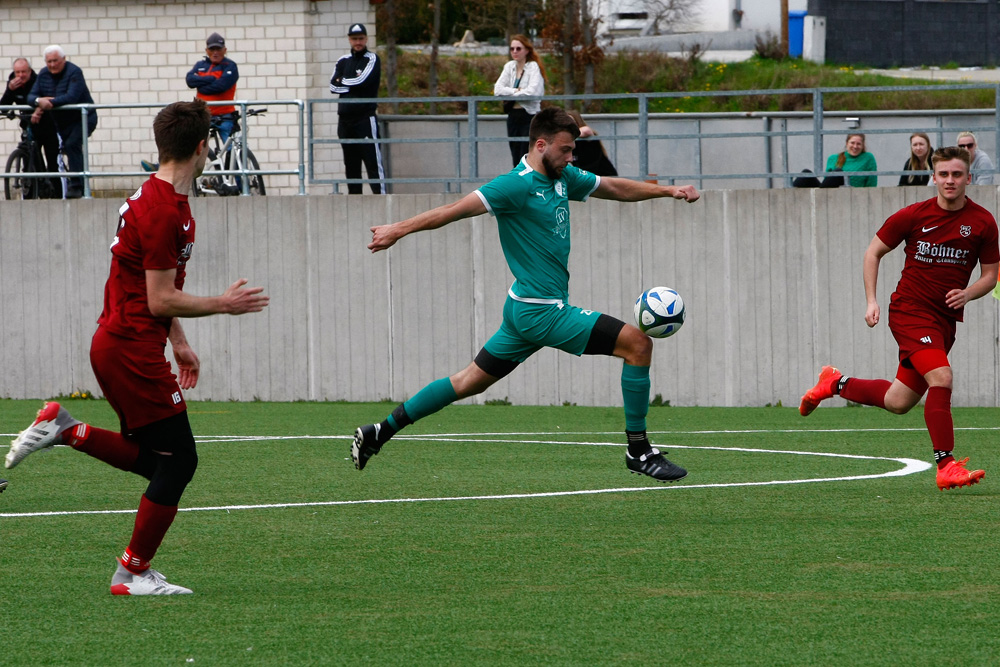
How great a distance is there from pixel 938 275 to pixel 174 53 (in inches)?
615

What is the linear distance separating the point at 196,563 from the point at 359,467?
90.6 inches

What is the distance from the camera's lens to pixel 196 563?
6.48 m

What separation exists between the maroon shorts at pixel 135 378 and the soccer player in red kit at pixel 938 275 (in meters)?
4.43

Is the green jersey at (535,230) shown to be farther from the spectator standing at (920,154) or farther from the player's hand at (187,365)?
the spectator standing at (920,154)

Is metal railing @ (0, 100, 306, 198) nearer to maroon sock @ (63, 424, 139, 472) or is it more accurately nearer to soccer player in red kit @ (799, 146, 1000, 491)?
soccer player in red kit @ (799, 146, 1000, 491)

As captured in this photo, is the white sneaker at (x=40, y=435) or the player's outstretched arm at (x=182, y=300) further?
the white sneaker at (x=40, y=435)

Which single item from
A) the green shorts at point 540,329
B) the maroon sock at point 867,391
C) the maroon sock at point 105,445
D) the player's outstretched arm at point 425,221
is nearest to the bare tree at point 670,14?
the maroon sock at point 867,391

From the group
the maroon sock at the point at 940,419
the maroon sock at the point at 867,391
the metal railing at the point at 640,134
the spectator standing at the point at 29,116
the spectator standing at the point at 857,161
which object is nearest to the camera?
the maroon sock at the point at 940,419

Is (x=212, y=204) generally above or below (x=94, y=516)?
above

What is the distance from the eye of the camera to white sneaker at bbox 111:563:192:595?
18.9 ft

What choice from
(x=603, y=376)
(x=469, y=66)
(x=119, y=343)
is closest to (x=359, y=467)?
(x=119, y=343)

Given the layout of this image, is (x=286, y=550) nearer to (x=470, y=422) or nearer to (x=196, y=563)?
(x=196, y=563)

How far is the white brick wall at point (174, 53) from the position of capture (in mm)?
21359

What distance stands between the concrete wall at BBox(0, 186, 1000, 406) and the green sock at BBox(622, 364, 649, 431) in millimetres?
8675
